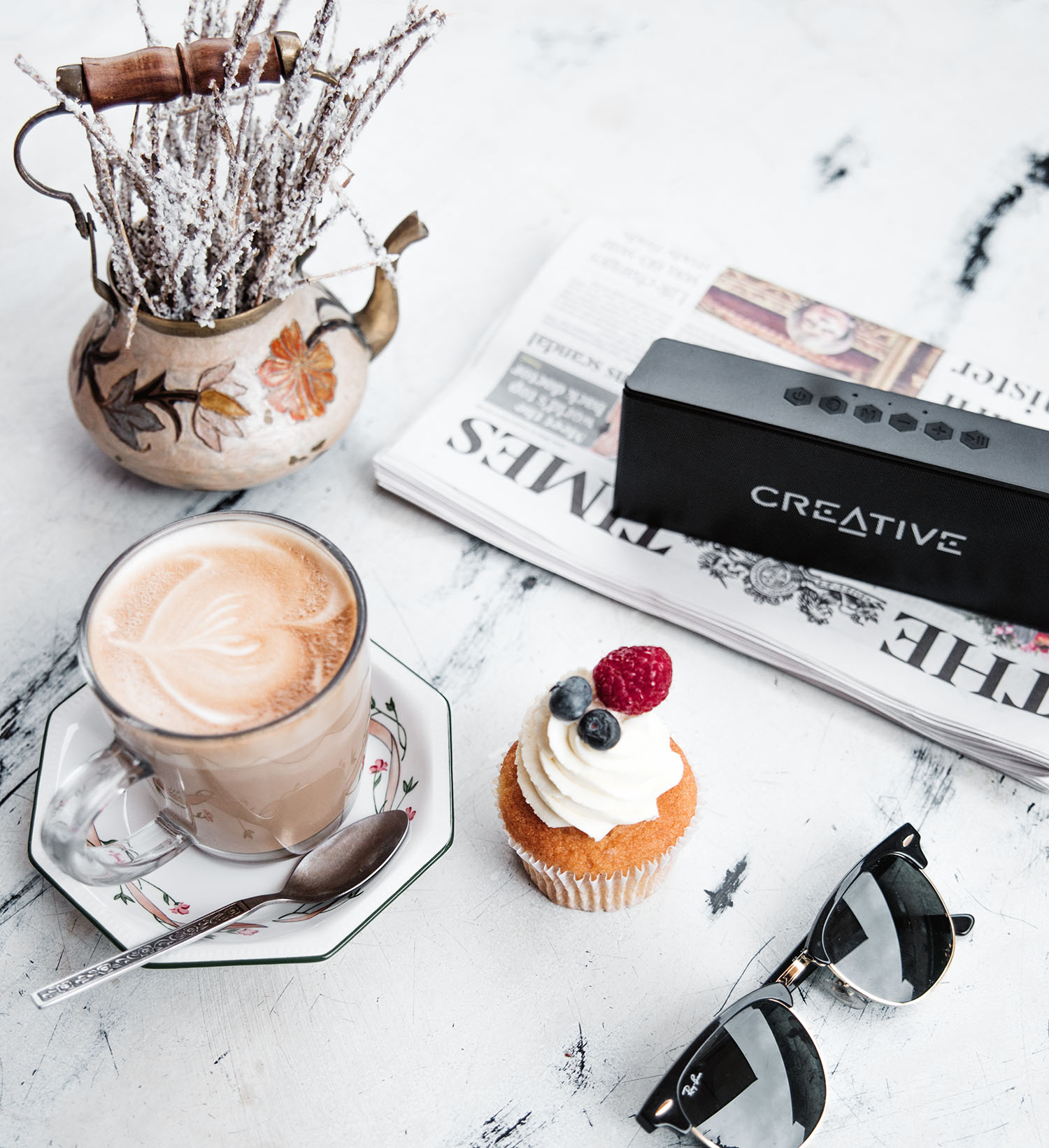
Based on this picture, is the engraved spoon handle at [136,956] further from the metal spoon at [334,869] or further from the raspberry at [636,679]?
the raspberry at [636,679]

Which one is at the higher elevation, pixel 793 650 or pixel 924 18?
pixel 924 18

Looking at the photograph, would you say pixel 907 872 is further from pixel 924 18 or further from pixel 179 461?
pixel 924 18

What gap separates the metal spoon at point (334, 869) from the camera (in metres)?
0.70

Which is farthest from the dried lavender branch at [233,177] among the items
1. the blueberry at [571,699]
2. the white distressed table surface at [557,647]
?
the blueberry at [571,699]

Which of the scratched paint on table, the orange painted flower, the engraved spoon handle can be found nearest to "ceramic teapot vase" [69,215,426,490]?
the orange painted flower

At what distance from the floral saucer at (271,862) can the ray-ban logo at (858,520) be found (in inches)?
13.8

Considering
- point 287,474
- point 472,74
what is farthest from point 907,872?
point 472,74

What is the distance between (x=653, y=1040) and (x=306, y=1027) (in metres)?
0.25

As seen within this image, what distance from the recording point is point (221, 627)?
0.69 meters

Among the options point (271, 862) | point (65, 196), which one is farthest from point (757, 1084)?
point (65, 196)

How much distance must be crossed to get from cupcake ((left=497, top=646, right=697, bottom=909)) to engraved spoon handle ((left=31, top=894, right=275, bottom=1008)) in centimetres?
21

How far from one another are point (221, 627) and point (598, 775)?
0.91ft

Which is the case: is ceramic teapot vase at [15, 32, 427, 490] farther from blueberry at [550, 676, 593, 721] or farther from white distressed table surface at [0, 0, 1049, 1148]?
blueberry at [550, 676, 593, 721]

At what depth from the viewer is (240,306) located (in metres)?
0.84
